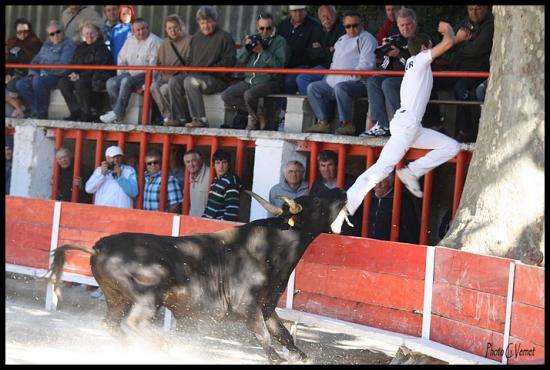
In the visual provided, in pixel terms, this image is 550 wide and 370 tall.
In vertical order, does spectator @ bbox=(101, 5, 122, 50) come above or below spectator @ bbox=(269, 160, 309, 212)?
above

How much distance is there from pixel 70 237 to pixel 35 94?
308cm

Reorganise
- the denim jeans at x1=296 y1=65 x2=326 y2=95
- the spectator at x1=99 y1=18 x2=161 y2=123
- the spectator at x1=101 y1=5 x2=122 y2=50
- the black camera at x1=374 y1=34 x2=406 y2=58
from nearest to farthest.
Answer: the black camera at x1=374 y1=34 x2=406 y2=58 → the denim jeans at x1=296 y1=65 x2=326 y2=95 → the spectator at x1=99 y1=18 x2=161 y2=123 → the spectator at x1=101 y1=5 x2=122 y2=50

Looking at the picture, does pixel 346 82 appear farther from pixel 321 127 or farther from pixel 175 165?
pixel 175 165

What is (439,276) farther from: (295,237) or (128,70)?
(128,70)

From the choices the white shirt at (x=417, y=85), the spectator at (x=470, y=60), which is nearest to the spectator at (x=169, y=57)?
the spectator at (x=470, y=60)

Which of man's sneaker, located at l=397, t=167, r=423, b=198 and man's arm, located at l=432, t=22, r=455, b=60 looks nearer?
man's arm, located at l=432, t=22, r=455, b=60

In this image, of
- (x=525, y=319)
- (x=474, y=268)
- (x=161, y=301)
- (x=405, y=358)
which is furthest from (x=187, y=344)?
(x=525, y=319)

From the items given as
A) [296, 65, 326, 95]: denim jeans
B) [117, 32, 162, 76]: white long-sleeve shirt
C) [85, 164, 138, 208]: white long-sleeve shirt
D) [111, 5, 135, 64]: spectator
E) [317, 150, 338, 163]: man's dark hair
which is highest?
[111, 5, 135, 64]: spectator

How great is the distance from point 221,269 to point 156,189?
121 inches

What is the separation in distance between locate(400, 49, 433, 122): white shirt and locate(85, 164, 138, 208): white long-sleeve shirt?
3381mm

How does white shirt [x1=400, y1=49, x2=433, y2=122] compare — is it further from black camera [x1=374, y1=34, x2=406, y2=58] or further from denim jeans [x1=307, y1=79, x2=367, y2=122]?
denim jeans [x1=307, y1=79, x2=367, y2=122]

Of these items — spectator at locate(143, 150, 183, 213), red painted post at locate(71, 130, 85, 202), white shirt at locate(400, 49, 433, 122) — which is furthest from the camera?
red painted post at locate(71, 130, 85, 202)

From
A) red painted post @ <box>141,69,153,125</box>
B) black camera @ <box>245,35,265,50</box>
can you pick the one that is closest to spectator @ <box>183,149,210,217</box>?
red painted post @ <box>141,69,153,125</box>

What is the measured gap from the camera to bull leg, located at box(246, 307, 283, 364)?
294 inches
